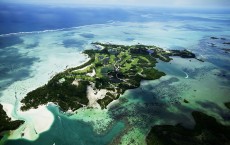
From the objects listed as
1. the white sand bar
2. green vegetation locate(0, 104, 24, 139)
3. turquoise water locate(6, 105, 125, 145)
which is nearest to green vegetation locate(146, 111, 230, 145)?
turquoise water locate(6, 105, 125, 145)

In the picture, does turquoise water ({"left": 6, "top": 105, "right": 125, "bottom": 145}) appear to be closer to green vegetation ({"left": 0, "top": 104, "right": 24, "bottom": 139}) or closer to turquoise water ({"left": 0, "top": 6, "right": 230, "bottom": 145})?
turquoise water ({"left": 0, "top": 6, "right": 230, "bottom": 145})

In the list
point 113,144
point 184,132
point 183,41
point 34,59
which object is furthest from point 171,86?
point 183,41

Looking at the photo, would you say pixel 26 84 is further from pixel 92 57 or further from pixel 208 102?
pixel 208 102

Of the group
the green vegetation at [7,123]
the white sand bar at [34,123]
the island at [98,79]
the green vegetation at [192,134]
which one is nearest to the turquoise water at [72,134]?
the white sand bar at [34,123]

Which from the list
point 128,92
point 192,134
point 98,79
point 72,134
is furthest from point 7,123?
point 192,134

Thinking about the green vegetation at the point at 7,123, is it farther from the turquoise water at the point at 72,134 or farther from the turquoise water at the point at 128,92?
the turquoise water at the point at 128,92
